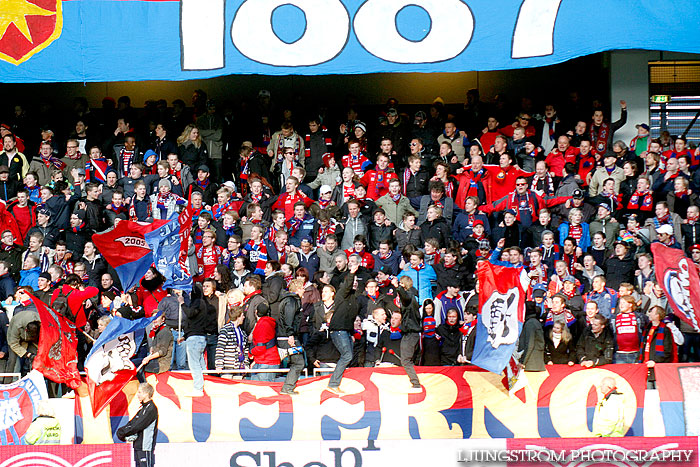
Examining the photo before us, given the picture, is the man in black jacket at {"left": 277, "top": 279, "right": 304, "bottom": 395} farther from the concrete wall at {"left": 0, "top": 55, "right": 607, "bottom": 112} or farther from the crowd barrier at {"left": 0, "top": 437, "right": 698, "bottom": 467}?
the concrete wall at {"left": 0, "top": 55, "right": 607, "bottom": 112}

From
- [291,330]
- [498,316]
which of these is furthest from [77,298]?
[498,316]

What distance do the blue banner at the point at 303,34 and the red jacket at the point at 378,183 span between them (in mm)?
1767

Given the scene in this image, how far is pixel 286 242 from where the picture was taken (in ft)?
54.0

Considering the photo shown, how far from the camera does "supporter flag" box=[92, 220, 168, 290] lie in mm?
15250

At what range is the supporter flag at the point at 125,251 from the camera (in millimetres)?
15250

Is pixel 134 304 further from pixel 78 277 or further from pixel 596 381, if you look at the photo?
pixel 596 381

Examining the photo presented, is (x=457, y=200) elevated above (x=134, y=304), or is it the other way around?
(x=457, y=200)

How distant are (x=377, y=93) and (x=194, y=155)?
5144 millimetres

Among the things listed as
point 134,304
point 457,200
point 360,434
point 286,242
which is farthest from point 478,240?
point 134,304

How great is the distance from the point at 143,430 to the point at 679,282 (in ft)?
21.8

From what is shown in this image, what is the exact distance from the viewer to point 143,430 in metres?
12.2

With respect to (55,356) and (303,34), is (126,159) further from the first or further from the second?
(55,356)

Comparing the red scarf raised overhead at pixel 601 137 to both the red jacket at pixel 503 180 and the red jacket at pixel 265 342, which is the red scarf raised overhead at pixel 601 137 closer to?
the red jacket at pixel 503 180

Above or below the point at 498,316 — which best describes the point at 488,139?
above
